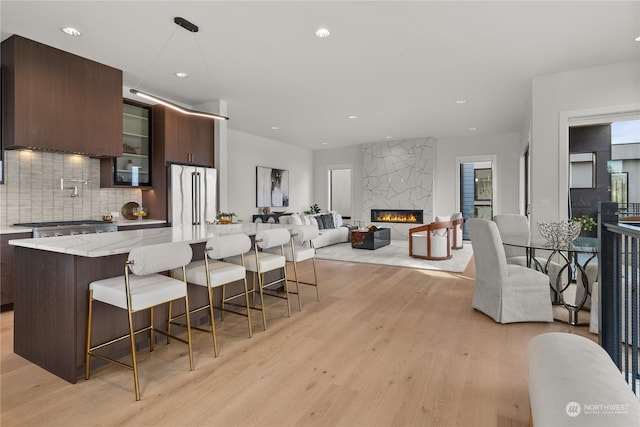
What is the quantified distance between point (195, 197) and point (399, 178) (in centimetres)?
599

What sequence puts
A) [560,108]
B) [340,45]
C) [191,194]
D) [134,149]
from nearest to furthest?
[340,45], [560,108], [134,149], [191,194]

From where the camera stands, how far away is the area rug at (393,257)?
5.97 m

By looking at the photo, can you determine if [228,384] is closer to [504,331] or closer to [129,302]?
[129,302]

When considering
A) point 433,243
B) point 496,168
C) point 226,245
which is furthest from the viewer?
point 496,168

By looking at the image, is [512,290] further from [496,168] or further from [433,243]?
[496,168]

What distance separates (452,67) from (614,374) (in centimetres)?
396

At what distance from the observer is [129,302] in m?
1.98

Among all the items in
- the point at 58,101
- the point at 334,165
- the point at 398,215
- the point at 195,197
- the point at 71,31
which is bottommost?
the point at 398,215

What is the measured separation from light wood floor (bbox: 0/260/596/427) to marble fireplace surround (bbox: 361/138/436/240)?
612cm

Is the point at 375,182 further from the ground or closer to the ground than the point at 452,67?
closer to the ground

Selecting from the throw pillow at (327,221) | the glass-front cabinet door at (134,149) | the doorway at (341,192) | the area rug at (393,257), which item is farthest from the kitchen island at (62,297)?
the doorway at (341,192)

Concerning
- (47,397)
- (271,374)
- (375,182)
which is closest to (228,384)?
(271,374)

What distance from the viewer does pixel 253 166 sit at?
8.42 metres

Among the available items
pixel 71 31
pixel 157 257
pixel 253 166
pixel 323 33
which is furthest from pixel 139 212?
pixel 253 166
